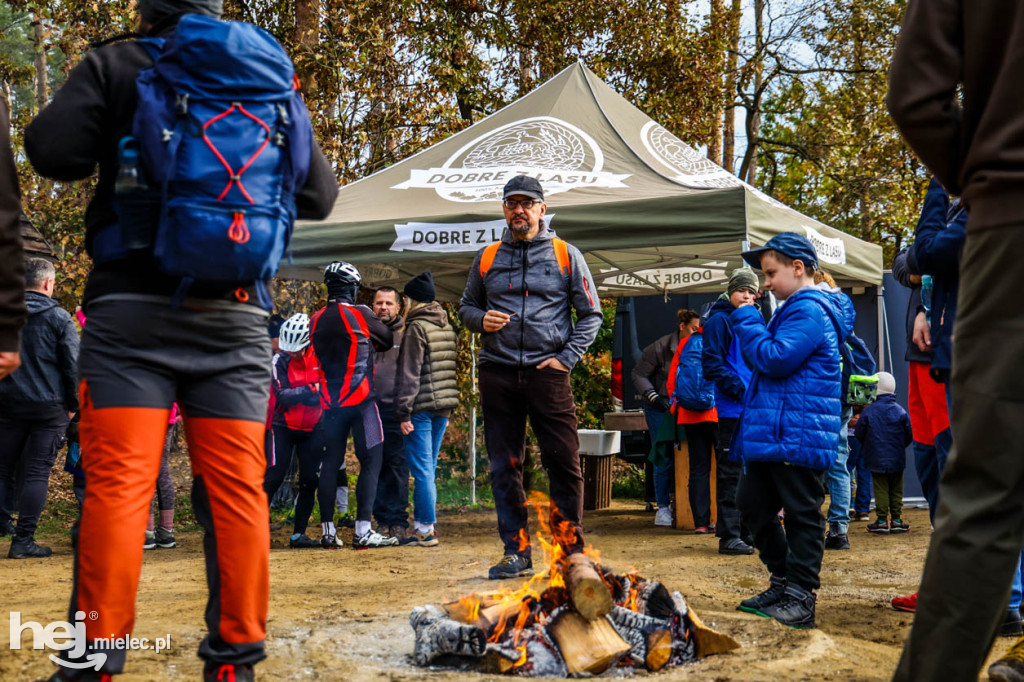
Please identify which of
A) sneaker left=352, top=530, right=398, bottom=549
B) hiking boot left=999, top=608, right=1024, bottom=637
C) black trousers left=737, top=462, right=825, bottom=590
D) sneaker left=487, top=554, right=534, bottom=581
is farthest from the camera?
sneaker left=352, top=530, right=398, bottom=549

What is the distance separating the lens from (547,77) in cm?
1416

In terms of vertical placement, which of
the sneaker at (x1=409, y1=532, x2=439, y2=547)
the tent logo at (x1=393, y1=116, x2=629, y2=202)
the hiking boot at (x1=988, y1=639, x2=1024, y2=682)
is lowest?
the sneaker at (x1=409, y1=532, x2=439, y2=547)

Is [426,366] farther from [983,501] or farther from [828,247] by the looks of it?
[983,501]

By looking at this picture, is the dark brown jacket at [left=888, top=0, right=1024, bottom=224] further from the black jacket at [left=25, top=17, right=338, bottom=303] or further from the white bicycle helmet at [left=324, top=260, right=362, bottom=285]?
the white bicycle helmet at [left=324, top=260, right=362, bottom=285]

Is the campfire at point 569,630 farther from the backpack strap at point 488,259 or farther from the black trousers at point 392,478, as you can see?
the black trousers at point 392,478

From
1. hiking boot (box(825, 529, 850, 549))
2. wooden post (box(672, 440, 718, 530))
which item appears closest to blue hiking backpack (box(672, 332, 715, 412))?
wooden post (box(672, 440, 718, 530))

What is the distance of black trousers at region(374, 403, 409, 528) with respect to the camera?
26.3ft

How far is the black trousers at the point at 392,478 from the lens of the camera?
801 cm

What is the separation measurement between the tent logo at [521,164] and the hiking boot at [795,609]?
145 inches

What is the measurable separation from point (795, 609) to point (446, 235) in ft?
12.6

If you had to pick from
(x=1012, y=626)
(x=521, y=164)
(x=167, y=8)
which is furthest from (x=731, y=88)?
(x=167, y=8)

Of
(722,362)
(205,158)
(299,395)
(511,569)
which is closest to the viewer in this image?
(205,158)

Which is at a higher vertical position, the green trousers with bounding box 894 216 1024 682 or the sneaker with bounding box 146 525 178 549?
the green trousers with bounding box 894 216 1024 682

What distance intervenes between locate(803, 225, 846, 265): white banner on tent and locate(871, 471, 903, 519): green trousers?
1860 millimetres
